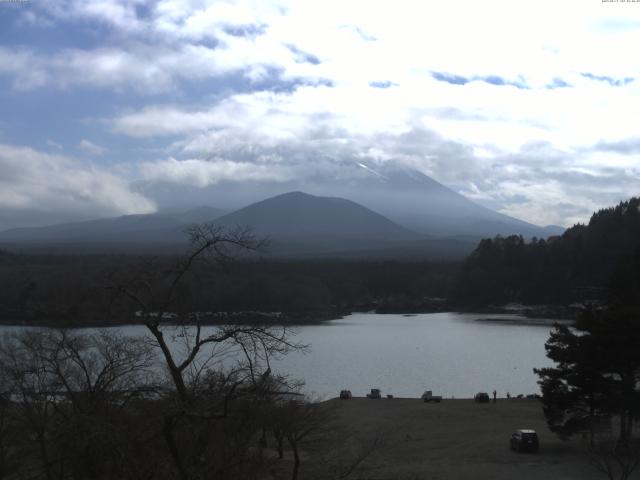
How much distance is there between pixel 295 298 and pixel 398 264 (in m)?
40.8

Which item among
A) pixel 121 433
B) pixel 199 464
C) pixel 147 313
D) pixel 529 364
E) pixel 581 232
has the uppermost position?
pixel 581 232

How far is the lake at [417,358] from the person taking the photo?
26.7 metres

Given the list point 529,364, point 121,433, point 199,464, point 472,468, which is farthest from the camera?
point 529,364

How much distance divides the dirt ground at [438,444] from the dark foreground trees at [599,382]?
643 mm

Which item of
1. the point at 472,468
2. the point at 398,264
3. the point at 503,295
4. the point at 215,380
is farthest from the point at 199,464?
the point at 398,264

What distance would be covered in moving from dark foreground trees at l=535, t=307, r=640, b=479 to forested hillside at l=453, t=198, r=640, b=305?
47.2 metres

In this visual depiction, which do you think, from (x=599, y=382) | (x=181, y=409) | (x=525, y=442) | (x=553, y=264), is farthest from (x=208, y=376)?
(x=553, y=264)

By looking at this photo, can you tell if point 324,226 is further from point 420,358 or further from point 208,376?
point 208,376

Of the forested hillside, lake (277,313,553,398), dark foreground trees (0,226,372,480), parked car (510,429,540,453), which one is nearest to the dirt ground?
parked car (510,429,540,453)

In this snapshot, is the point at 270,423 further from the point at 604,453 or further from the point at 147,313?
the point at 147,313

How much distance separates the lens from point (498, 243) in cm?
7319

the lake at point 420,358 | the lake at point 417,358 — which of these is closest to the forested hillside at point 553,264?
the lake at point 420,358

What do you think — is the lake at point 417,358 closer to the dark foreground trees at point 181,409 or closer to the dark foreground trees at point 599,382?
the dark foreground trees at point 599,382

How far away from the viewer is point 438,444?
655 inches
